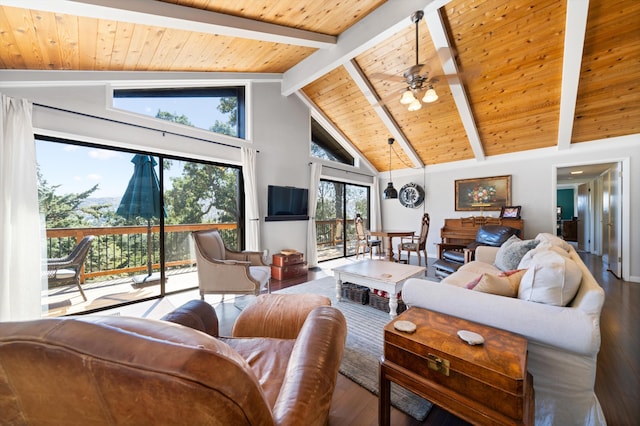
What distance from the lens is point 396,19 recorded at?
2924mm

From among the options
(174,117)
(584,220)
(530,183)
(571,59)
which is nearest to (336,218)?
(174,117)

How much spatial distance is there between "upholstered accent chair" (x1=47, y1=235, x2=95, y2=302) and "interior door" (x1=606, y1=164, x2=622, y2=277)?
7.88m

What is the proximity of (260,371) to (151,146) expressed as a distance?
321 cm

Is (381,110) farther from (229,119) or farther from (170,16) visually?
(170,16)

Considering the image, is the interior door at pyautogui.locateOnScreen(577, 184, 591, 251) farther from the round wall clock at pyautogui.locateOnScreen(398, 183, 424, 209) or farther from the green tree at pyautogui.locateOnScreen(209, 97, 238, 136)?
the green tree at pyautogui.locateOnScreen(209, 97, 238, 136)

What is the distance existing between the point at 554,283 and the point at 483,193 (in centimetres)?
493

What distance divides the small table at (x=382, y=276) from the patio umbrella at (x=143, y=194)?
2.59 metres

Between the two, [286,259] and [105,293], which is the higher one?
[286,259]

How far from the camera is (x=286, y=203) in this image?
4.62 meters

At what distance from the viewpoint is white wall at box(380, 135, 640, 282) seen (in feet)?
13.0

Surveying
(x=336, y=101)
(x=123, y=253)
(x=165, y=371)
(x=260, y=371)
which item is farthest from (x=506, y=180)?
(x=123, y=253)

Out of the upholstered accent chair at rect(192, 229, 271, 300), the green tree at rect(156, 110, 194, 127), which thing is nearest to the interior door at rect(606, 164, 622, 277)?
the upholstered accent chair at rect(192, 229, 271, 300)

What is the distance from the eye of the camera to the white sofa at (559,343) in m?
1.15

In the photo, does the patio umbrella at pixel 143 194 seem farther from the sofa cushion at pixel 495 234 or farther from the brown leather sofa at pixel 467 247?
the sofa cushion at pixel 495 234
